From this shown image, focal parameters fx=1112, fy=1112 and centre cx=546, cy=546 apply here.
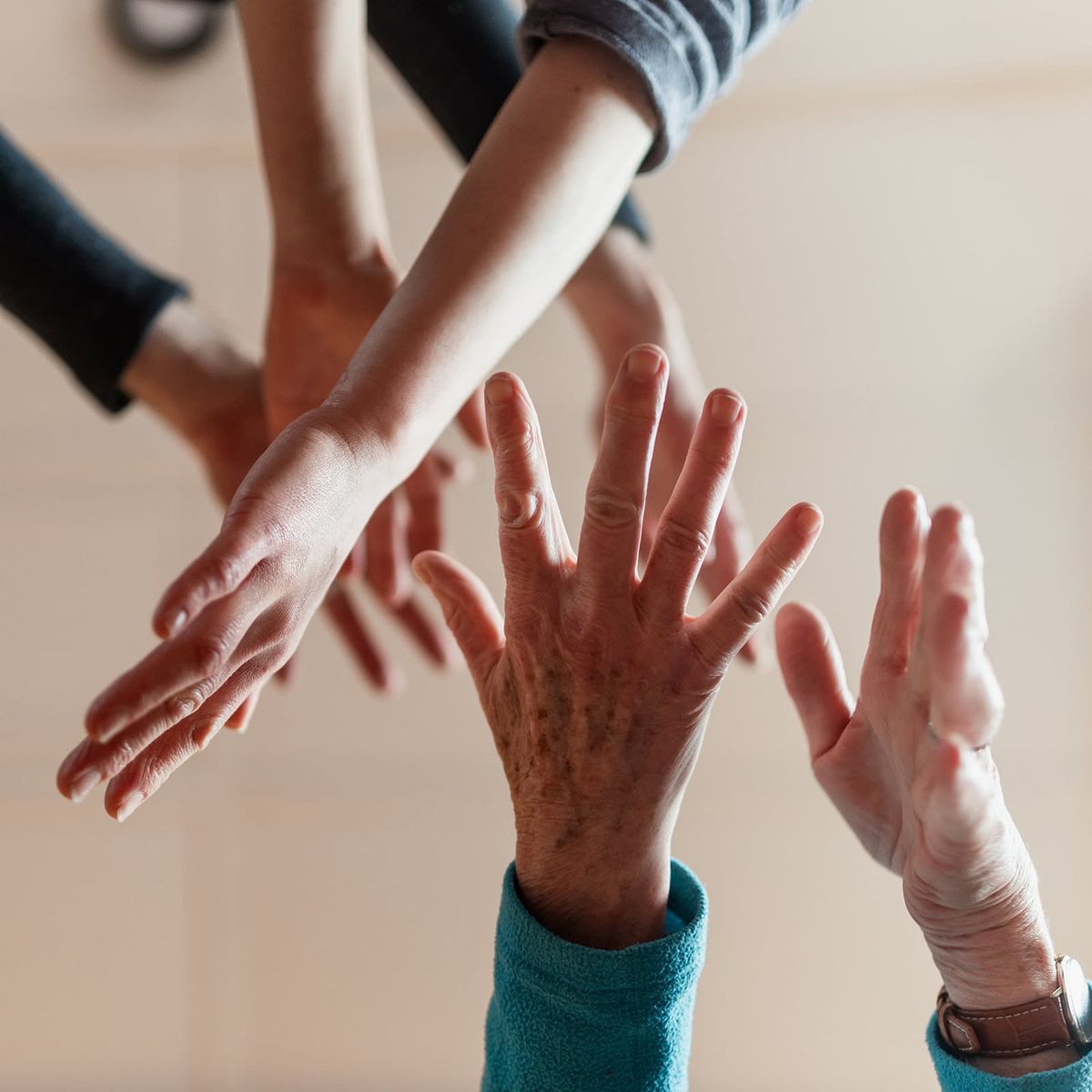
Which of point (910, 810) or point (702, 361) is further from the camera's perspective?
point (702, 361)

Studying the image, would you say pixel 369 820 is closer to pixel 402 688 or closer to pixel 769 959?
pixel 402 688

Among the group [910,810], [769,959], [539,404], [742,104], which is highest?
[742,104]

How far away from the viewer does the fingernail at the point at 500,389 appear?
19.2 inches

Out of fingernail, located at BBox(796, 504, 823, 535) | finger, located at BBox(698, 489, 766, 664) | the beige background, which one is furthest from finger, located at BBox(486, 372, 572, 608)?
the beige background

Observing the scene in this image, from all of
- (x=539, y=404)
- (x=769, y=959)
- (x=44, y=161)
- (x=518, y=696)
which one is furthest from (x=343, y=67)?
(x=769, y=959)

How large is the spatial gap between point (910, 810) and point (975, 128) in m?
1.14

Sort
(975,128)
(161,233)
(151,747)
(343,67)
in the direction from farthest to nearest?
(161,233), (975,128), (343,67), (151,747)

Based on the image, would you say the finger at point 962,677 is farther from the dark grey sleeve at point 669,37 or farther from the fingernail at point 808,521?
the dark grey sleeve at point 669,37

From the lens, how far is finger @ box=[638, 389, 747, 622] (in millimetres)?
507

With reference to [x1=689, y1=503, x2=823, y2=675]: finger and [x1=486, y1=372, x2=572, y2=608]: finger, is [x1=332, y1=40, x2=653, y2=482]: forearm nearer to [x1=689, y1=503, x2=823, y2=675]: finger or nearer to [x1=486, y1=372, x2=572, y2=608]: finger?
[x1=486, y1=372, x2=572, y2=608]: finger

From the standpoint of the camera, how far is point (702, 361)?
144 cm

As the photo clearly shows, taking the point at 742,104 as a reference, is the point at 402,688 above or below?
below

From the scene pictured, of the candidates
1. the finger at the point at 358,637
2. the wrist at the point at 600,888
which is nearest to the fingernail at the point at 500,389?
the wrist at the point at 600,888

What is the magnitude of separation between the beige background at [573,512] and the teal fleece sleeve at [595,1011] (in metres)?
0.90
